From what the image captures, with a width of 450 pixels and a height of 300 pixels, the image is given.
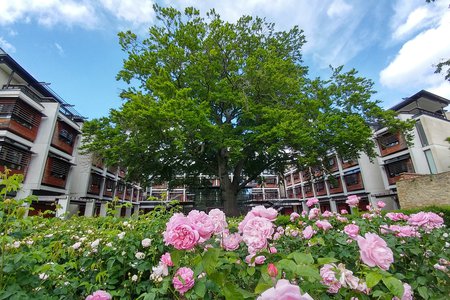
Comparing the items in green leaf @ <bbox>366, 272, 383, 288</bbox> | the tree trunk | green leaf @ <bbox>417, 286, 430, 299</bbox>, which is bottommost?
green leaf @ <bbox>417, 286, 430, 299</bbox>

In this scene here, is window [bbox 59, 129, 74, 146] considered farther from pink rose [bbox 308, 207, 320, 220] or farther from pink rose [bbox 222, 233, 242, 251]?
pink rose [bbox 222, 233, 242, 251]

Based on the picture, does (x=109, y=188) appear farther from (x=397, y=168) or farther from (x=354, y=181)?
(x=397, y=168)

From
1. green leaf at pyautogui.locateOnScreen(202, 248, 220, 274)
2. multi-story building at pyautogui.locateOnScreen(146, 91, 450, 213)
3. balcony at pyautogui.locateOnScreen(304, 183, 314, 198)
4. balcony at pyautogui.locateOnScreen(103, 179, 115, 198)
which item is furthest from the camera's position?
balcony at pyautogui.locateOnScreen(304, 183, 314, 198)

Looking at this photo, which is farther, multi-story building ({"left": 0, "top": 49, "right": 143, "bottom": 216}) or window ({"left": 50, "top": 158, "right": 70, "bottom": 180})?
window ({"left": 50, "top": 158, "right": 70, "bottom": 180})

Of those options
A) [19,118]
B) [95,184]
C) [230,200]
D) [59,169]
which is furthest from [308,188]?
[19,118]

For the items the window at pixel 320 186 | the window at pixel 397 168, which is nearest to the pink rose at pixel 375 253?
the window at pixel 397 168

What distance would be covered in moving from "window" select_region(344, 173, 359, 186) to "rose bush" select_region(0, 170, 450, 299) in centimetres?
3123

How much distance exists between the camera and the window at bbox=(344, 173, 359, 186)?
30.7 meters

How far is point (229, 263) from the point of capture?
66.5 inches

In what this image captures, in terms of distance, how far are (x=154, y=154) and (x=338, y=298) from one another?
12380mm

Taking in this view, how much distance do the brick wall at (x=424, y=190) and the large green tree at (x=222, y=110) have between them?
4.24m

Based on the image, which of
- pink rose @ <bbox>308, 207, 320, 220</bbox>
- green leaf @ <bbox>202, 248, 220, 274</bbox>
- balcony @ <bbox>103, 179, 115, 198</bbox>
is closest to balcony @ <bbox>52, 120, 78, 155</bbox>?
balcony @ <bbox>103, 179, 115, 198</bbox>

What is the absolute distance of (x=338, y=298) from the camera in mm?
1381

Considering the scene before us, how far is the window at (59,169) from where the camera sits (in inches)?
771
